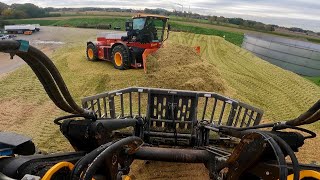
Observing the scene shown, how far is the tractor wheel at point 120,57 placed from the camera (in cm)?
1220

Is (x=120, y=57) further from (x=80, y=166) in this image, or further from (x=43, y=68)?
(x=80, y=166)

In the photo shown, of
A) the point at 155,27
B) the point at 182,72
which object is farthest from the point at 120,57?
the point at 182,72

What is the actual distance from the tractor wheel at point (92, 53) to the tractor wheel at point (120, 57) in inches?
72.2

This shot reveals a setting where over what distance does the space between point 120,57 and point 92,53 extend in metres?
2.61

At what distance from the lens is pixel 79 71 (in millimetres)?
13180

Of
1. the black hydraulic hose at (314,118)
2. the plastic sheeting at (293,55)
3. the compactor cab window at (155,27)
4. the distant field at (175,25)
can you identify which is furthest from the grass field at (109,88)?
the distant field at (175,25)

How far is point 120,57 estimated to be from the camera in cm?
1259

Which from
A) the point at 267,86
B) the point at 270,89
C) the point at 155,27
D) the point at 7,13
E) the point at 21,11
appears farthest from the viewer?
the point at 21,11

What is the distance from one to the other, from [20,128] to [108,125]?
4784mm

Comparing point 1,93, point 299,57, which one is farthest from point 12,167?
point 299,57

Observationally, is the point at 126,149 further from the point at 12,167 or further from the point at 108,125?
the point at 12,167

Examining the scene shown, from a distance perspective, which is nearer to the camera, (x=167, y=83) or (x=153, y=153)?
(x=153, y=153)

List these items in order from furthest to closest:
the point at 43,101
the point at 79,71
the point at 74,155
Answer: the point at 79,71 → the point at 43,101 → the point at 74,155

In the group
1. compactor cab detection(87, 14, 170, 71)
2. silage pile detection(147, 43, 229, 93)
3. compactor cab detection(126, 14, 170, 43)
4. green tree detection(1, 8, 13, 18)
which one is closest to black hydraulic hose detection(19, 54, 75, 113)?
silage pile detection(147, 43, 229, 93)
